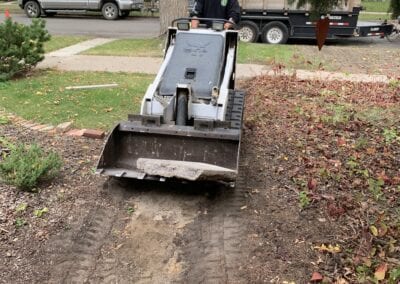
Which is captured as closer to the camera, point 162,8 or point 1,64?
point 1,64

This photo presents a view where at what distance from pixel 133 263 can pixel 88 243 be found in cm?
46

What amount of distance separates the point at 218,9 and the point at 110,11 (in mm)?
16292

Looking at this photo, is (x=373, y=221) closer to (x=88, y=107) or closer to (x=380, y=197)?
(x=380, y=197)

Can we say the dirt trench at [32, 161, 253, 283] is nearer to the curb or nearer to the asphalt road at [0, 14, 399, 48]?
the curb

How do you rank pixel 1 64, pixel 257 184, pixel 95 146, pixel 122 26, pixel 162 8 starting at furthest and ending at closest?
pixel 122 26, pixel 162 8, pixel 1 64, pixel 95 146, pixel 257 184

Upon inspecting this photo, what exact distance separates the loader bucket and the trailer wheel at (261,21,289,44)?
38.2 ft

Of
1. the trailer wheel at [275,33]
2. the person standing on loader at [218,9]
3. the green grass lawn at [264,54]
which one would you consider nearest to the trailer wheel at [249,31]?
the trailer wheel at [275,33]

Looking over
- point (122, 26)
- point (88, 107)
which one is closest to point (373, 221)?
point (88, 107)

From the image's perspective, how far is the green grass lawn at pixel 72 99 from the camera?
6629mm

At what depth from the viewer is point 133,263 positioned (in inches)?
145

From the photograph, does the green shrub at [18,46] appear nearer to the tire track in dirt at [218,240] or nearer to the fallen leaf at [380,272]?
the tire track in dirt at [218,240]

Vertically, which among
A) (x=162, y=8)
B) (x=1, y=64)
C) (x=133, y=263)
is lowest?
(x=133, y=263)

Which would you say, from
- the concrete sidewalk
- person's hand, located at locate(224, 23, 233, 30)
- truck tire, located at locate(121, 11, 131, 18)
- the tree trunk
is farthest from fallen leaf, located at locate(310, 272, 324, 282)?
truck tire, located at locate(121, 11, 131, 18)

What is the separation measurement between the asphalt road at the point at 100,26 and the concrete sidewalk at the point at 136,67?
592 cm
